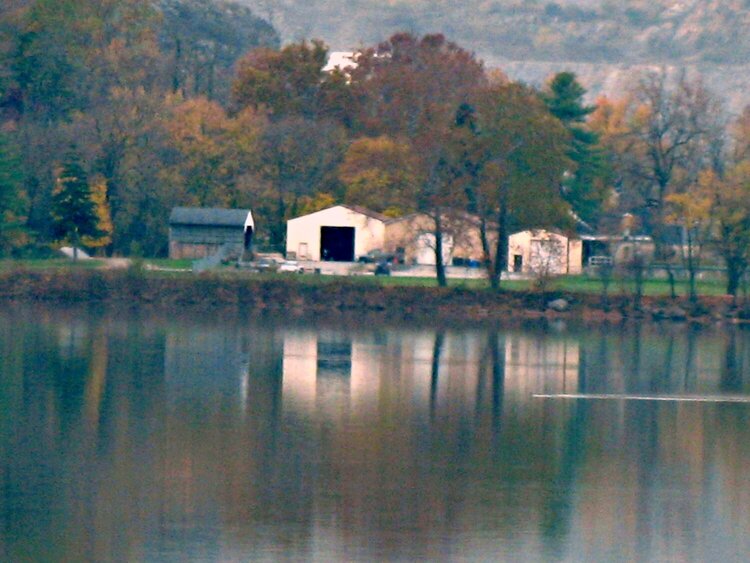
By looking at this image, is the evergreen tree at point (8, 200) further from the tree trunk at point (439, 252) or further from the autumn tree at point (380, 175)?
the tree trunk at point (439, 252)

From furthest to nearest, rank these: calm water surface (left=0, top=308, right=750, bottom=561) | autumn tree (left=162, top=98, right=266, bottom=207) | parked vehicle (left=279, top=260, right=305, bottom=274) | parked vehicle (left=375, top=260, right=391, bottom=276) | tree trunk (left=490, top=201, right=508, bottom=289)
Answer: autumn tree (left=162, top=98, right=266, bottom=207), parked vehicle (left=375, top=260, right=391, bottom=276), parked vehicle (left=279, top=260, right=305, bottom=274), tree trunk (left=490, top=201, right=508, bottom=289), calm water surface (left=0, top=308, right=750, bottom=561)

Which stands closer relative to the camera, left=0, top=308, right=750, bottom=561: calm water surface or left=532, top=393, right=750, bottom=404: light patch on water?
left=0, top=308, right=750, bottom=561: calm water surface

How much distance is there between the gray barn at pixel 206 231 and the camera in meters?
67.8

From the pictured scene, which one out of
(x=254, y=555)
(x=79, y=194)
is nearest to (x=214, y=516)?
(x=254, y=555)

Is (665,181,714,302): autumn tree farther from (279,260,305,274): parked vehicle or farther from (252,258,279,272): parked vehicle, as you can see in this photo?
(252,258,279,272): parked vehicle

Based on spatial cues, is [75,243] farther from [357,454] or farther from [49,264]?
[357,454]

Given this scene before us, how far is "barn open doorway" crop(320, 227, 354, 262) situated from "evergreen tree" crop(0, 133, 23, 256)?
47.9 ft

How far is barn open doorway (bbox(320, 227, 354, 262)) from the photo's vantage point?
68625 mm

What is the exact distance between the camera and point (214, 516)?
1875 centimetres

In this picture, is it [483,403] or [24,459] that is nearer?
[24,459]

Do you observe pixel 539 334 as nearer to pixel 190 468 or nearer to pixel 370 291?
pixel 370 291

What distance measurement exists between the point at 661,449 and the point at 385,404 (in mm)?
6303

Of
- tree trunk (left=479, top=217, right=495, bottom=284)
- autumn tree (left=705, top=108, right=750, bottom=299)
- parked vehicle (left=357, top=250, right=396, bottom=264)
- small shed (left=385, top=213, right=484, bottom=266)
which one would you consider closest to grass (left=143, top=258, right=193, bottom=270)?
parked vehicle (left=357, top=250, right=396, bottom=264)

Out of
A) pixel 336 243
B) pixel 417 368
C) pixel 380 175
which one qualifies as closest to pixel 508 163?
pixel 380 175
